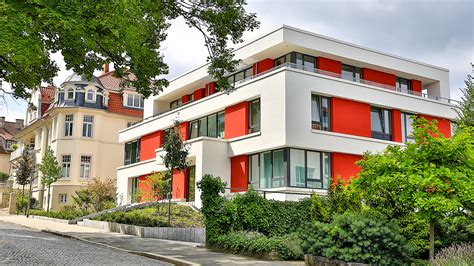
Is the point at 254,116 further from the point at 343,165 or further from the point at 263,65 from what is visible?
the point at 343,165

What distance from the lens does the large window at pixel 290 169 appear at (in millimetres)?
24891

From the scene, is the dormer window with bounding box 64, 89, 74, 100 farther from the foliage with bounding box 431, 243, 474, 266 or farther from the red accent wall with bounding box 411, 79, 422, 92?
the foliage with bounding box 431, 243, 474, 266

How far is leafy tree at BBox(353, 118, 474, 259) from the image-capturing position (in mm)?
11328

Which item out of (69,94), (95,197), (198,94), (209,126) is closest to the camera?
(209,126)

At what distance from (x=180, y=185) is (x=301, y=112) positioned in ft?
32.3

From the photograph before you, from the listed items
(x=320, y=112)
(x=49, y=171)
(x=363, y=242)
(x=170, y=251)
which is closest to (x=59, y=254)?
(x=170, y=251)

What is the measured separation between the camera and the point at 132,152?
39.4 meters

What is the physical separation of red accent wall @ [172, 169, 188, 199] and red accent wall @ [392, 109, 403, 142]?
12803 millimetres

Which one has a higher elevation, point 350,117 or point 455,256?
point 350,117

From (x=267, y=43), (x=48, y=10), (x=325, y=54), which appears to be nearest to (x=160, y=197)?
(x=267, y=43)

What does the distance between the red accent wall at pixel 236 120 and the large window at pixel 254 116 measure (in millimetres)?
253

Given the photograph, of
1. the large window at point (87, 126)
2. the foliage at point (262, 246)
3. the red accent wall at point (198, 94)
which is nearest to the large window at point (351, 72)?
the red accent wall at point (198, 94)

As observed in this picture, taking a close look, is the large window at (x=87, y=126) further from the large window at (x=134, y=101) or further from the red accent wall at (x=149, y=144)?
→ the red accent wall at (x=149, y=144)

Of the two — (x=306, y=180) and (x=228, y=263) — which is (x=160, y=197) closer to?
(x=306, y=180)
